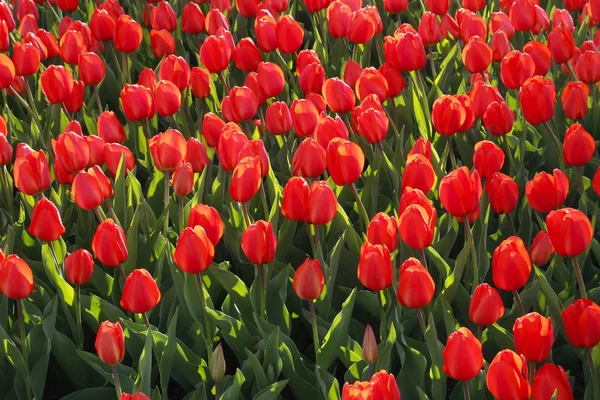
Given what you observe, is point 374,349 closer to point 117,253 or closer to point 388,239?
point 388,239

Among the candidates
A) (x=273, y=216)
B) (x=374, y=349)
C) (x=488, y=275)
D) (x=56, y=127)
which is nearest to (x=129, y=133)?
(x=56, y=127)

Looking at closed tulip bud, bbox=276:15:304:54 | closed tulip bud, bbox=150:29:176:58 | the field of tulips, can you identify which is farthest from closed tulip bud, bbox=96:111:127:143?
closed tulip bud, bbox=150:29:176:58

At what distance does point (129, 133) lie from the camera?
319cm

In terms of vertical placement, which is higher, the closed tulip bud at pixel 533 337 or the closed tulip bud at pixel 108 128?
the closed tulip bud at pixel 533 337

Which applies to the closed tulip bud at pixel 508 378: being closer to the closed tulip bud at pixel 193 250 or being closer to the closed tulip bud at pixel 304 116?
the closed tulip bud at pixel 193 250

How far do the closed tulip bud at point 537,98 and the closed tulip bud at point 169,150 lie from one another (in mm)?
905

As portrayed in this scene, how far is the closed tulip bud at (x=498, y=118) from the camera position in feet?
8.72

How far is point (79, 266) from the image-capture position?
224 centimetres

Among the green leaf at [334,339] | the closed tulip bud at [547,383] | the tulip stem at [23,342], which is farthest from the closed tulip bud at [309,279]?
the tulip stem at [23,342]

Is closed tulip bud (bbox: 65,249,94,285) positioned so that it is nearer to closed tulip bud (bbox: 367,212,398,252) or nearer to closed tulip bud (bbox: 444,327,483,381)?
closed tulip bud (bbox: 367,212,398,252)

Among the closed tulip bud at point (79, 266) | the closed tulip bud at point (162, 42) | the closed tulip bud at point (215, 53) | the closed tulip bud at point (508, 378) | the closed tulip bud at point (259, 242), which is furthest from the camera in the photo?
the closed tulip bud at point (162, 42)

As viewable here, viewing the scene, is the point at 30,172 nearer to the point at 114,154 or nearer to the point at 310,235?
the point at 114,154

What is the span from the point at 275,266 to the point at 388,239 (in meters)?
0.44

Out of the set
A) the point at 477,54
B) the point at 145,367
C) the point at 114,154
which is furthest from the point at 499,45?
the point at 145,367
